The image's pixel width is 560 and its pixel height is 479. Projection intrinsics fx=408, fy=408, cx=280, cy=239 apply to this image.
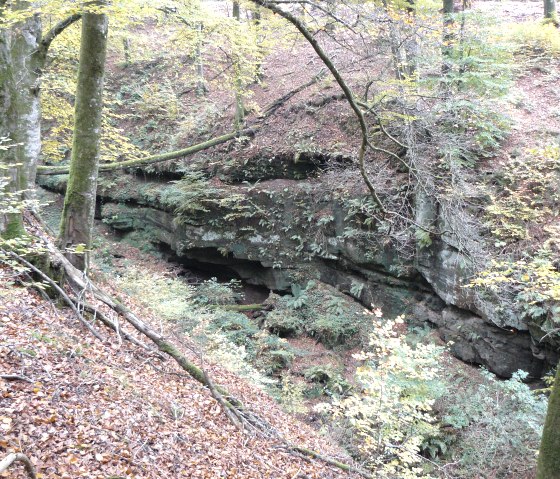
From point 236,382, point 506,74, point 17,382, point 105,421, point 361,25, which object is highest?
point 506,74

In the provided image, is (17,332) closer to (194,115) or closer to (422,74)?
(422,74)

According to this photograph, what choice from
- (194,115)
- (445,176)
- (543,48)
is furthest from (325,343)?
(543,48)

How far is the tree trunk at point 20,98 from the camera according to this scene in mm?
6125

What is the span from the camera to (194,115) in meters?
17.6

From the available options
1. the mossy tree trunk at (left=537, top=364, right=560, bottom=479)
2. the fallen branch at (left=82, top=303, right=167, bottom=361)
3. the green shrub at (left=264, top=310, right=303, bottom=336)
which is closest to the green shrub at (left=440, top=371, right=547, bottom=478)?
the mossy tree trunk at (left=537, top=364, right=560, bottom=479)

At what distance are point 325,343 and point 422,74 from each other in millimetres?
8027

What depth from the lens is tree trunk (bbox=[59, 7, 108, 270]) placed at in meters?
5.92

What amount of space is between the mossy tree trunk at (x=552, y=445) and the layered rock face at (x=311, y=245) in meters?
5.59

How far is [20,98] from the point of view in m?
6.51

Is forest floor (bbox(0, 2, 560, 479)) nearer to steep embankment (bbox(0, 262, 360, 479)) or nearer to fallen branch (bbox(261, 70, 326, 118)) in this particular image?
steep embankment (bbox(0, 262, 360, 479))

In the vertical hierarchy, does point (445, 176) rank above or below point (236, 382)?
above

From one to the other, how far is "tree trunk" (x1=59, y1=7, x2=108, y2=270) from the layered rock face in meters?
7.61

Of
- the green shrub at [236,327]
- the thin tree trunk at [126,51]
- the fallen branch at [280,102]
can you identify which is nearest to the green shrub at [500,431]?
the green shrub at [236,327]

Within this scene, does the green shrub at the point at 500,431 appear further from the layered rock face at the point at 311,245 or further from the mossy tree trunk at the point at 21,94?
the mossy tree trunk at the point at 21,94
